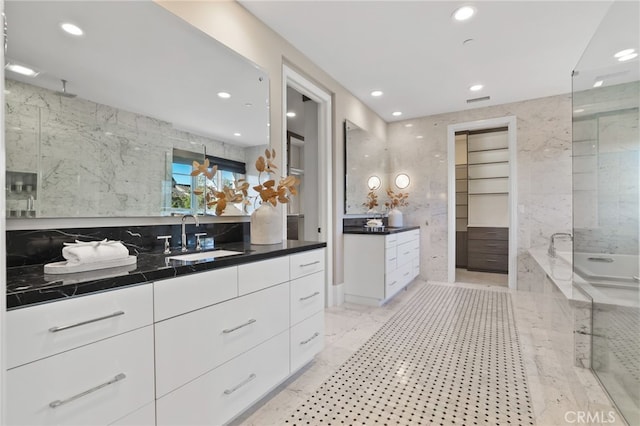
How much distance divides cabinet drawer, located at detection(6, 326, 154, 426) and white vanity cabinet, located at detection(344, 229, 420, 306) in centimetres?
269

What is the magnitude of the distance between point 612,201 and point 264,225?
7.59 ft

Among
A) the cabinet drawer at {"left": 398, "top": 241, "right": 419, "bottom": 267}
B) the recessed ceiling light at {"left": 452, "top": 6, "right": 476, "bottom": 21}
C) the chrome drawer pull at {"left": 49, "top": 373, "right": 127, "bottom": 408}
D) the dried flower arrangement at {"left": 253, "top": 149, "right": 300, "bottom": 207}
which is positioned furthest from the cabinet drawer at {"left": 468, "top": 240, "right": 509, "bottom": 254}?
the chrome drawer pull at {"left": 49, "top": 373, "right": 127, "bottom": 408}

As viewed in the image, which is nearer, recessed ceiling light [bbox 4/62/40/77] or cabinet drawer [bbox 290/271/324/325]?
recessed ceiling light [bbox 4/62/40/77]

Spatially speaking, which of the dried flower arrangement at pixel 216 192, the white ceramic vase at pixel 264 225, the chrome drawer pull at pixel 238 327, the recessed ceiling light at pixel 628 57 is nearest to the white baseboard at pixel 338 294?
the white ceramic vase at pixel 264 225

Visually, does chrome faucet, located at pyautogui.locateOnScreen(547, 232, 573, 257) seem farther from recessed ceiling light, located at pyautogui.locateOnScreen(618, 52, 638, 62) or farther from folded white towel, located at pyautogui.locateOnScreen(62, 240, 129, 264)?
folded white towel, located at pyautogui.locateOnScreen(62, 240, 129, 264)

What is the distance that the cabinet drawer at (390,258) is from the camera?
11.4 feet

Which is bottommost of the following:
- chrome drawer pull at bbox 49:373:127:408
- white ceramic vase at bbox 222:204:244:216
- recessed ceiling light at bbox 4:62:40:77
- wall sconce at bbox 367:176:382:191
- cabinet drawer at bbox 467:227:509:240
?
chrome drawer pull at bbox 49:373:127:408

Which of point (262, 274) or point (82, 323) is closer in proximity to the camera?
point (82, 323)

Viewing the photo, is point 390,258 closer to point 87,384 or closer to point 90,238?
point 90,238

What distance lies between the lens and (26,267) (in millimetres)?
1262

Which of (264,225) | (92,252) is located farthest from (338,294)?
(92,252)

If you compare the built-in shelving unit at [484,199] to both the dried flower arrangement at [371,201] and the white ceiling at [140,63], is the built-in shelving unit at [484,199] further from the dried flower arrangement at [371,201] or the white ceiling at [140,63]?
the white ceiling at [140,63]

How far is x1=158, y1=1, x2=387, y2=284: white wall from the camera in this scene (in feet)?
6.44

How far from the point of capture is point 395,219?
15.2 feet
